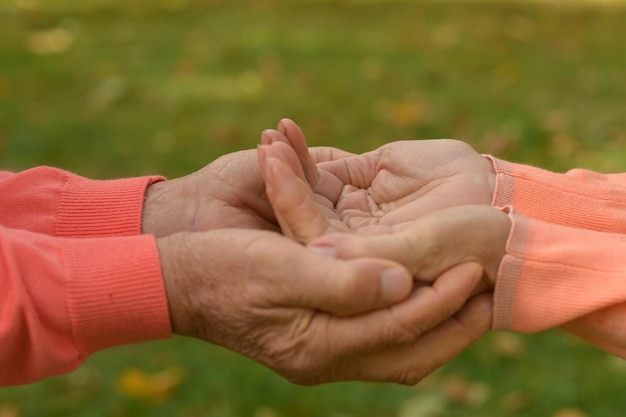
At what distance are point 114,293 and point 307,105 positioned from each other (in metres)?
3.35

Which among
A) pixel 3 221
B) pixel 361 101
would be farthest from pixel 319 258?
pixel 361 101

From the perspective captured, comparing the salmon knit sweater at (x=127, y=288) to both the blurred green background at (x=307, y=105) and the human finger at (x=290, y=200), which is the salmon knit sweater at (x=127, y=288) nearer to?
the human finger at (x=290, y=200)

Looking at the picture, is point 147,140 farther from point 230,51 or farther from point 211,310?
point 211,310

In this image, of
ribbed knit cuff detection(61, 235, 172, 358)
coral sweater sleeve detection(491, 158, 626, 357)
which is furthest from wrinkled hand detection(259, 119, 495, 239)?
ribbed knit cuff detection(61, 235, 172, 358)

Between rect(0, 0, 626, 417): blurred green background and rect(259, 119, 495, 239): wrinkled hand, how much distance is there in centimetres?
98

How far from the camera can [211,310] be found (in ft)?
6.11

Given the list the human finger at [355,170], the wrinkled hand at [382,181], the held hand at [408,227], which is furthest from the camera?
the human finger at [355,170]

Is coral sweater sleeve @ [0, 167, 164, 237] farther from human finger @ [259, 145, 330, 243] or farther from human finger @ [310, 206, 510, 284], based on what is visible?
human finger @ [310, 206, 510, 284]

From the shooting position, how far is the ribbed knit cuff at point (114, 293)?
69.9 inches

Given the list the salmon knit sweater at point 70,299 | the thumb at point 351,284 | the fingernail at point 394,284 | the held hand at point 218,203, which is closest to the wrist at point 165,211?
the held hand at point 218,203

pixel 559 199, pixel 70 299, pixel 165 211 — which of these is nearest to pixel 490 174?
pixel 559 199

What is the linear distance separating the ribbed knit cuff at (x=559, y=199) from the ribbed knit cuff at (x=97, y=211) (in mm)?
868

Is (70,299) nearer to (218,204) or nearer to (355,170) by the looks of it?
(218,204)

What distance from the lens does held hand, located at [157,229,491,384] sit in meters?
1.75
